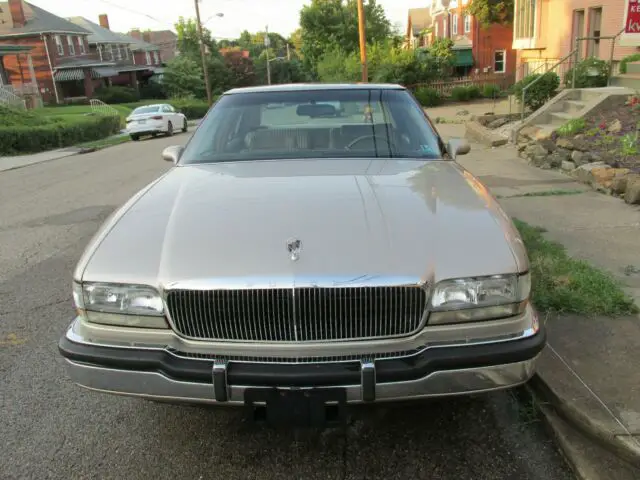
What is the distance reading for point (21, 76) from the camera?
43281mm

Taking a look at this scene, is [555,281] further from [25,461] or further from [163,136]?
[163,136]

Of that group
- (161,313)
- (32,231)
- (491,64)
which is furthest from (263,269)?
(491,64)

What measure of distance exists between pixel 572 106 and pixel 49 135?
18468mm

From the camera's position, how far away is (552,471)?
8.78 feet

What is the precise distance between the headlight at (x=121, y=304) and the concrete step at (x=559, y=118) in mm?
11005

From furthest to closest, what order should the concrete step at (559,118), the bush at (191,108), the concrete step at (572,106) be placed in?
1. the bush at (191,108)
2. the concrete step at (572,106)
3. the concrete step at (559,118)

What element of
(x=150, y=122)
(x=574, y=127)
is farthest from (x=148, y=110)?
(x=574, y=127)

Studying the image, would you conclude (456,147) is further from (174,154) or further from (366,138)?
(174,154)

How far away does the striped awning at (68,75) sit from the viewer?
159ft

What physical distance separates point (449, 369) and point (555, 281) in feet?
7.44

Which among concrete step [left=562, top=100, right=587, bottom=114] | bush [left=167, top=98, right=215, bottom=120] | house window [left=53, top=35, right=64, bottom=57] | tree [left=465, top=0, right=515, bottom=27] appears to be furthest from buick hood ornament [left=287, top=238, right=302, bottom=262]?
house window [left=53, top=35, right=64, bottom=57]

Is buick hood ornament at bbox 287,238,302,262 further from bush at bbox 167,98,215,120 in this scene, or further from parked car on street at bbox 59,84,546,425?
bush at bbox 167,98,215,120

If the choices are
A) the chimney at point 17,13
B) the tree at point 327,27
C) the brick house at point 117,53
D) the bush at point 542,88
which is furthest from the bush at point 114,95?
the bush at point 542,88

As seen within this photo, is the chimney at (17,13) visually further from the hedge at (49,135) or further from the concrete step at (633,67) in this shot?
the concrete step at (633,67)
